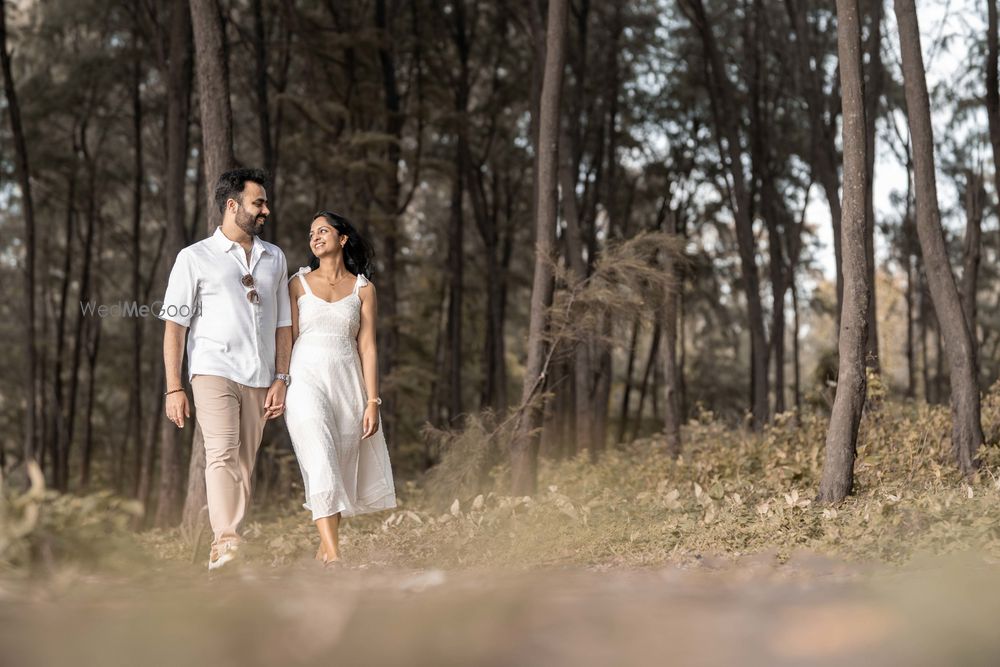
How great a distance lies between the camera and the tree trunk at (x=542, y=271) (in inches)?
416

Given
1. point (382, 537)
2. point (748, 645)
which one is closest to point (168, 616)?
point (748, 645)

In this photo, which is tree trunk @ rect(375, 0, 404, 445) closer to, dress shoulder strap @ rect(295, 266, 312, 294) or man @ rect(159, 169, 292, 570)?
dress shoulder strap @ rect(295, 266, 312, 294)

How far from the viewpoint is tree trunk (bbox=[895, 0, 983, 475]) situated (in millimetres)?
9266

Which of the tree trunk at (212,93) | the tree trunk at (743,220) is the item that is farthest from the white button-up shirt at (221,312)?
the tree trunk at (743,220)

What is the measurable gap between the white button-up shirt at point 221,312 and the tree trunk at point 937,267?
633cm

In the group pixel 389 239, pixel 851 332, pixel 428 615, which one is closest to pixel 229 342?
pixel 428 615

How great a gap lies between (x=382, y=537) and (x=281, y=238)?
16165 millimetres

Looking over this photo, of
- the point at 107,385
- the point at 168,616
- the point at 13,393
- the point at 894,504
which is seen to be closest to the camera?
the point at 168,616

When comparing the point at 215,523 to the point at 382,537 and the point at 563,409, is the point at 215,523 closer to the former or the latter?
the point at 382,537

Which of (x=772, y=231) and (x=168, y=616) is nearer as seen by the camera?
(x=168, y=616)

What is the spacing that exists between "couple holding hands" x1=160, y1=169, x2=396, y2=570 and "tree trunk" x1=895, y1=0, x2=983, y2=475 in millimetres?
5466

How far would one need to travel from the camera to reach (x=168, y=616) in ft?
7.57

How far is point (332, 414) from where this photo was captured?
644 centimetres

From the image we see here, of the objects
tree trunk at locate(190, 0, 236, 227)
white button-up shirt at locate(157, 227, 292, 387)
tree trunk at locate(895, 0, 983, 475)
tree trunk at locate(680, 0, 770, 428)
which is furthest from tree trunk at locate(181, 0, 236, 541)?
tree trunk at locate(680, 0, 770, 428)
